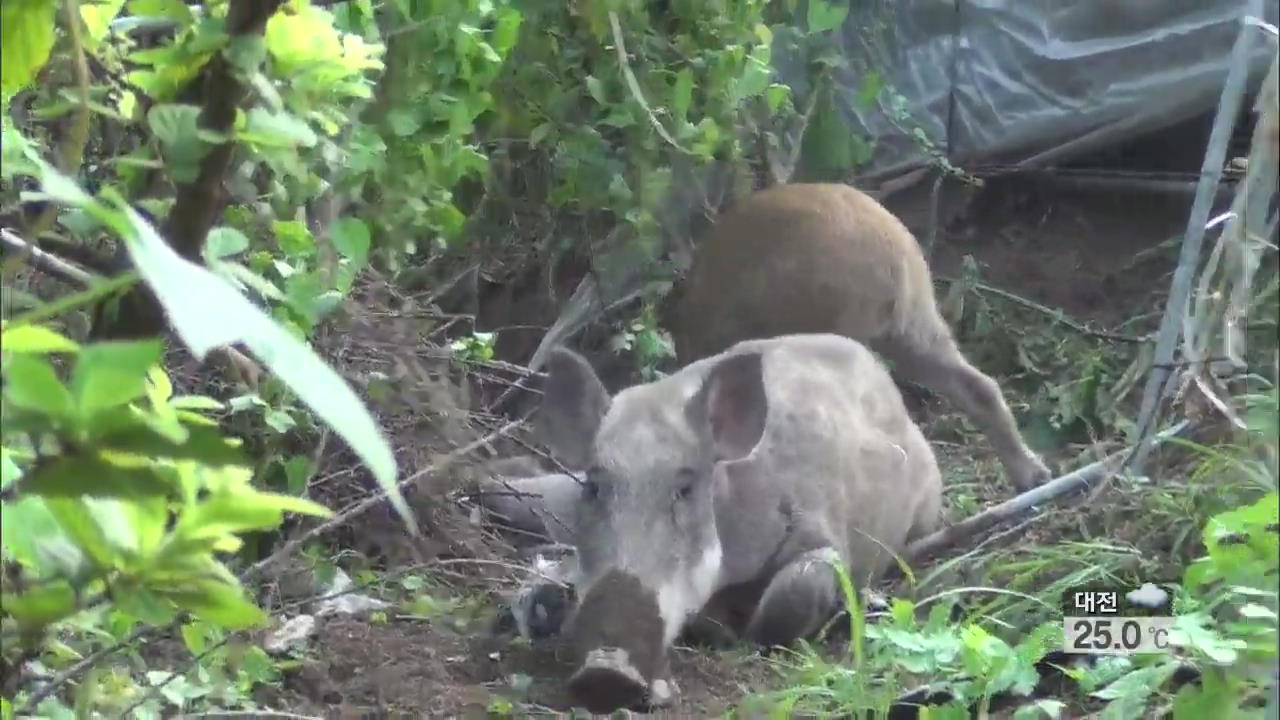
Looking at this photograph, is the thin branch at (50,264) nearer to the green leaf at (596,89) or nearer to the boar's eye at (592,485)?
the boar's eye at (592,485)

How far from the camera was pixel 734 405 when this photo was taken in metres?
4.16

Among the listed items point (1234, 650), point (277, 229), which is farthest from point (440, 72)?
point (1234, 650)

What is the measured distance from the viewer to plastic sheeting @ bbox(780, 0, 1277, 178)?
6777 mm

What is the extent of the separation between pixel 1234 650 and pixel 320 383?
1.88 metres

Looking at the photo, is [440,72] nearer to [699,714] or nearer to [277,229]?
[277,229]

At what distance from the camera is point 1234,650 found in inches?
90.7

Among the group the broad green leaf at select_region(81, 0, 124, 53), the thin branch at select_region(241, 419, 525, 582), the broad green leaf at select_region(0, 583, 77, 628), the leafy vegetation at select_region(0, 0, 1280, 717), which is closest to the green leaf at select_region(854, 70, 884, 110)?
the leafy vegetation at select_region(0, 0, 1280, 717)

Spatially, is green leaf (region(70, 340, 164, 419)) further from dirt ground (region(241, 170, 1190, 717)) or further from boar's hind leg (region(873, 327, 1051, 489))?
boar's hind leg (region(873, 327, 1051, 489))

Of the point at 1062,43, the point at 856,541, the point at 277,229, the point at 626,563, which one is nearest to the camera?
the point at 277,229

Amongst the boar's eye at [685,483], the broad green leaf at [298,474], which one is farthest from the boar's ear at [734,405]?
the broad green leaf at [298,474]

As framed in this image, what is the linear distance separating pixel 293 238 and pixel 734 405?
152 centimetres

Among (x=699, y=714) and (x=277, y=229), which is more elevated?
(x=277, y=229)

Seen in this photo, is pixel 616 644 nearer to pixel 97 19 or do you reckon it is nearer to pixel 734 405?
pixel 734 405

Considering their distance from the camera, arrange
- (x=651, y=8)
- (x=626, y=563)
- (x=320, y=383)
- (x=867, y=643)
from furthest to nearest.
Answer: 1. (x=651, y=8)
2. (x=626, y=563)
3. (x=867, y=643)
4. (x=320, y=383)
